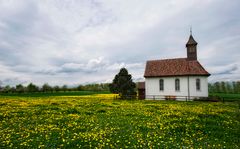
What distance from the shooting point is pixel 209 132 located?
10406mm

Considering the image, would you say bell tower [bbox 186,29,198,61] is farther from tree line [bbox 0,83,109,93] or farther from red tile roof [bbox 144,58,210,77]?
tree line [bbox 0,83,109,93]

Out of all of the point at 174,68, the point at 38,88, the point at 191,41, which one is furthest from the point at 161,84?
the point at 38,88

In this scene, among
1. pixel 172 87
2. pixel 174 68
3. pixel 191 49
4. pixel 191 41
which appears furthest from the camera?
pixel 191 41

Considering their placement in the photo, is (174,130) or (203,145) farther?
(174,130)

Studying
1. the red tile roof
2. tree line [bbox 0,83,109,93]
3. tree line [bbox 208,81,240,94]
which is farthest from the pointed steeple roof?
tree line [bbox 0,83,109,93]

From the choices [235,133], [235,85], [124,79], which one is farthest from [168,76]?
[235,85]

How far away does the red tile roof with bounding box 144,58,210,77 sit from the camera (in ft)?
136

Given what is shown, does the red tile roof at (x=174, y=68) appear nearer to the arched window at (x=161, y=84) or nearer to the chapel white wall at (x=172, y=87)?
the chapel white wall at (x=172, y=87)

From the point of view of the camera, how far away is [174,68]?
43.6 meters

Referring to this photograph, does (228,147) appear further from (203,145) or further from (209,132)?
(209,132)

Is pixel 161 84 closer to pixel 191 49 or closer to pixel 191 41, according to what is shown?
pixel 191 49

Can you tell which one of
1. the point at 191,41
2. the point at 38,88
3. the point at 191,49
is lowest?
the point at 38,88

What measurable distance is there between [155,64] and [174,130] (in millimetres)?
37281

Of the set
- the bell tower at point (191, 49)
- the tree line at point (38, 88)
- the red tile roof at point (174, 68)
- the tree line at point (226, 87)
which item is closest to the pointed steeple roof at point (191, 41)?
the bell tower at point (191, 49)
